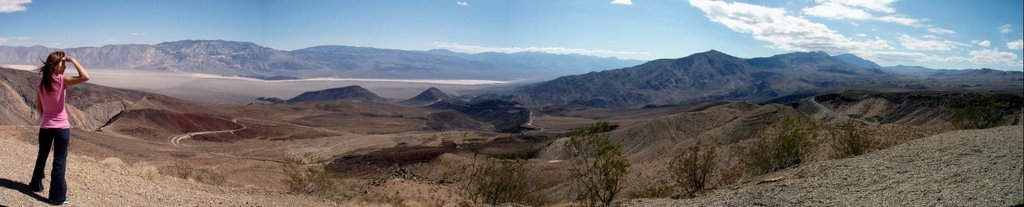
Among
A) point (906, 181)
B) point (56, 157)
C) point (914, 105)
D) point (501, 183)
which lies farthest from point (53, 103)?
point (914, 105)

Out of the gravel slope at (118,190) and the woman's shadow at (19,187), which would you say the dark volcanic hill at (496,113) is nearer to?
the gravel slope at (118,190)

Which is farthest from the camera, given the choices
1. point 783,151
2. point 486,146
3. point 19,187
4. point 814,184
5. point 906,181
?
point 486,146

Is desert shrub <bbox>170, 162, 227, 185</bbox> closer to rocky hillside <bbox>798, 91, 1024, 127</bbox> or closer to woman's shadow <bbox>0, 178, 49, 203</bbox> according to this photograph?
woman's shadow <bbox>0, 178, 49, 203</bbox>

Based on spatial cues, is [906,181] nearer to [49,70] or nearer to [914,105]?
[49,70]

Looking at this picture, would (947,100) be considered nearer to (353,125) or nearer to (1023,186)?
(1023,186)

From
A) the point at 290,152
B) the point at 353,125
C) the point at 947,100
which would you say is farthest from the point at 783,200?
the point at 353,125

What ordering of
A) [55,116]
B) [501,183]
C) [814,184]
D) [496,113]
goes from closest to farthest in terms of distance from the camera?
[55,116], [814,184], [501,183], [496,113]
